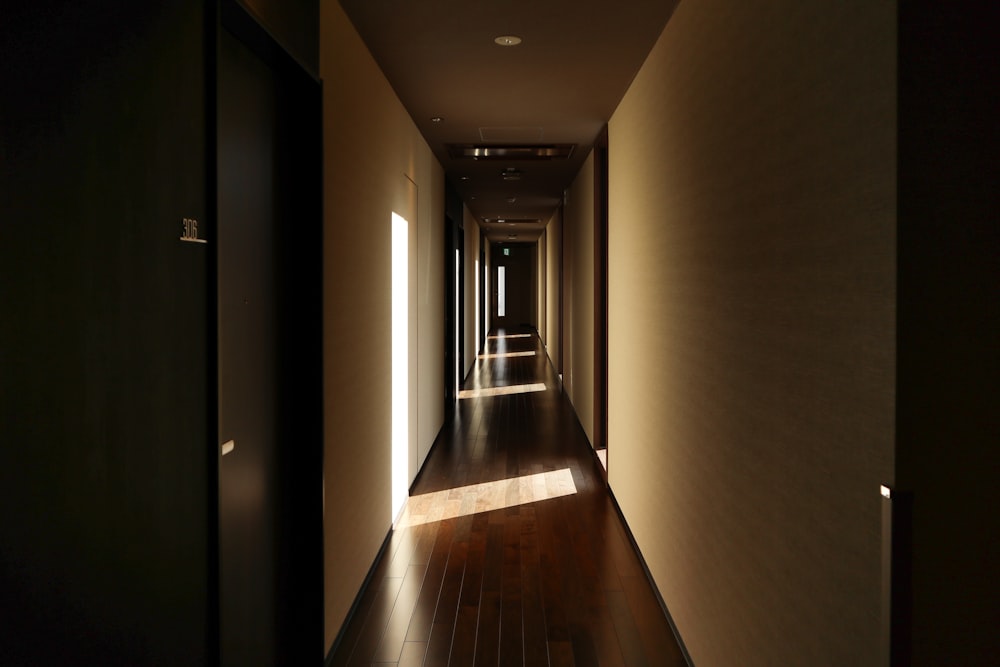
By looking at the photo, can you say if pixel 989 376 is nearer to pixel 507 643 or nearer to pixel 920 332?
pixel 920 332

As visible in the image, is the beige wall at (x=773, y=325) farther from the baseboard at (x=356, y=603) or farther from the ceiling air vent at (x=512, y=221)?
the ceiling air vent at (x=512, y=221)

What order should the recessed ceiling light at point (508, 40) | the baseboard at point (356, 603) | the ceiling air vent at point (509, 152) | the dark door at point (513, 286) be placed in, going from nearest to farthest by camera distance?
1. the baseboard at point (356, 603)
2. the recessed ceiling light at point (508, 40)
3. the ceiling air vent at point (509, 152)
4. the dark door at point (513, 286)

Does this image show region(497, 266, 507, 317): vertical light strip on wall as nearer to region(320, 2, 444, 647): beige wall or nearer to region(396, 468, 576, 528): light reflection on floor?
region(396, 468, 576, 528): light reflection on floor

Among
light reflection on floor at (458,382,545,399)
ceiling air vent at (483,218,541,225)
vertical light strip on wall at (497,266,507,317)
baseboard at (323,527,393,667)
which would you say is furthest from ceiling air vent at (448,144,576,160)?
vertical light strip on wall at (497,266,507,317)

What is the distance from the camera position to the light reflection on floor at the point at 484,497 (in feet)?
15.6

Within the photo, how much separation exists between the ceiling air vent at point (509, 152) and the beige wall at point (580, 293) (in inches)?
11.8

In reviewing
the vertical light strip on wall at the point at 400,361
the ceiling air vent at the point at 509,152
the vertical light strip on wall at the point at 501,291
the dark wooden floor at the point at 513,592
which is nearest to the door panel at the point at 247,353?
the dark wooden floor at the point at 513,592

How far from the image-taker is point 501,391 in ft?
34.0

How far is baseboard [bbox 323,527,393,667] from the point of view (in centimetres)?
283

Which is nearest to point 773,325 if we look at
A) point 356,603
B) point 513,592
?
point 513,592

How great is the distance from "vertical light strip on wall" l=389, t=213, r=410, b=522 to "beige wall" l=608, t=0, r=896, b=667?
5.56 feet

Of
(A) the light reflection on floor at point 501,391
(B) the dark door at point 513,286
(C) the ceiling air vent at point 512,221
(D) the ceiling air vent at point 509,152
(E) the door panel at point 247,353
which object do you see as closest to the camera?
(E) the door panel at point 247,353

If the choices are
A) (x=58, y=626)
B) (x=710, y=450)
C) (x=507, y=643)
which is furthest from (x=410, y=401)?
(x=58, y=626)

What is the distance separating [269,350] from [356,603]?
148cm
